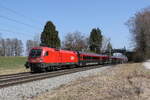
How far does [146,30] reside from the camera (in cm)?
6006

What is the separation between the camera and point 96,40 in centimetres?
13150

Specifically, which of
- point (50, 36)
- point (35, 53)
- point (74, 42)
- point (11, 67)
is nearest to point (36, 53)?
point (35, 53)

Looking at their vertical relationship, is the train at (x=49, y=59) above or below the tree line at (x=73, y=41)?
below

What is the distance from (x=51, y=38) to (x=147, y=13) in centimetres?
4158

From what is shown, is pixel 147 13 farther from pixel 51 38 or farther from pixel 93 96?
pixel 93 96

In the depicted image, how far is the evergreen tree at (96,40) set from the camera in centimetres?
12686

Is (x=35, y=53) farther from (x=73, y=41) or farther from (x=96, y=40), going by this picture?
(x=96, y=40)

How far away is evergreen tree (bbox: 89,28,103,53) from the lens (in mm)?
126856

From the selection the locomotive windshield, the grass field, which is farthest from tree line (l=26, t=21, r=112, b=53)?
the locomotive windshield

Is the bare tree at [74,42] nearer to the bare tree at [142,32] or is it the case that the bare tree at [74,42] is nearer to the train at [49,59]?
the bare tree at [142,32]

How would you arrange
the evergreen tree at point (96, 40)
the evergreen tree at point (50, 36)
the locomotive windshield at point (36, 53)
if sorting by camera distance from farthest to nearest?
1. the evergreen tree at point (96, 40)
2. the evergreen tree at point (50, 36)
3. the locomotive windshield at point (36, 53)

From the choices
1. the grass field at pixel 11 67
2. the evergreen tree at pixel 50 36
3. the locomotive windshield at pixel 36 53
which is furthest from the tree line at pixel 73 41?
the locomotive windshield at pixel 36 53

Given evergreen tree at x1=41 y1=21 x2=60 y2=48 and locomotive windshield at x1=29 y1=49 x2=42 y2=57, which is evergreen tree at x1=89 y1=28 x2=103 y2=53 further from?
locomotive windshield at x1=29 y1=49 x2=42 y2=57

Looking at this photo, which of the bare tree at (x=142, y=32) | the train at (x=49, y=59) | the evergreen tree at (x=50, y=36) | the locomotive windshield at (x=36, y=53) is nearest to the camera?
the train at (x=49, y=59)
